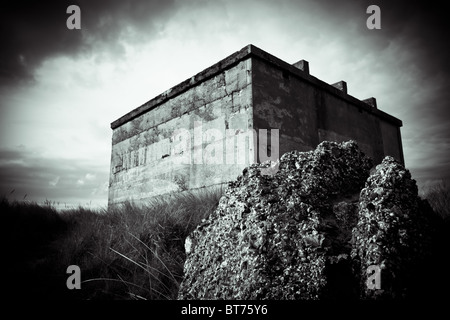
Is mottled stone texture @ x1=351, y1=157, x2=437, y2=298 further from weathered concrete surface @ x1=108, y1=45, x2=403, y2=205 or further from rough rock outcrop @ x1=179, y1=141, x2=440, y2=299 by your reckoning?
weathered concrete surface @ x1=108, y1=45, x2=403, y2=205

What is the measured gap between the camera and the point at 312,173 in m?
1.71

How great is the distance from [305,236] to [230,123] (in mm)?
3209

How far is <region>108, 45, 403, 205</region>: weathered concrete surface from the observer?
4.25 m

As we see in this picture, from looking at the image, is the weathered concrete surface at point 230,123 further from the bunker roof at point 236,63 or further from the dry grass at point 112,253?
the dry grass at point 112,253

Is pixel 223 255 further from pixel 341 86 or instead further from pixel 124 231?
pixel 341 86

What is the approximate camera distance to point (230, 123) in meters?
4.40

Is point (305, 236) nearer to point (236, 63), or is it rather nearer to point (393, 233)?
point (393, 233)

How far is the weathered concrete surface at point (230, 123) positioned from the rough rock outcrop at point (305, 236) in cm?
232

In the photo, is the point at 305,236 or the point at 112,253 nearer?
the point at 305,236

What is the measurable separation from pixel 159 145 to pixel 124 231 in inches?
124

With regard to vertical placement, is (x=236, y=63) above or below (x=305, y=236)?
above
